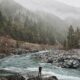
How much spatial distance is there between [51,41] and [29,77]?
14482 cm

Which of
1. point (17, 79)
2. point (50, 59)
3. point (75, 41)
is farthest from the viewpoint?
point (75, 41)

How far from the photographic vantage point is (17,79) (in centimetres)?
3297

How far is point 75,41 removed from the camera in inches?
4045

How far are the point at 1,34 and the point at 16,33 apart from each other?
50.1ft

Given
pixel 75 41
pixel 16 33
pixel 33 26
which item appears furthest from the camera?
pixel 33 26

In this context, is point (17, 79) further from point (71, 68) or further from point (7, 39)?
point (7, 39)

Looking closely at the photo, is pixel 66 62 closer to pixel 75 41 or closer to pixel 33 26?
pixel 75 41

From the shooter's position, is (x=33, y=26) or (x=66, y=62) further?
(x=33, y=26)

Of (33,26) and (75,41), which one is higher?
(33,26)

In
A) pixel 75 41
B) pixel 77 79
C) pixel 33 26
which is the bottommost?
pixel 77 79

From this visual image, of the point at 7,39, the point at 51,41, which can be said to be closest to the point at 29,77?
the point at 7,39

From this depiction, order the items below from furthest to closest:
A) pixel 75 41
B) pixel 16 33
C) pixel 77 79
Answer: pixel 16 33 → pixel 75 41 → pixel 77 79

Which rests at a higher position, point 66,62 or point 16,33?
point 16,33

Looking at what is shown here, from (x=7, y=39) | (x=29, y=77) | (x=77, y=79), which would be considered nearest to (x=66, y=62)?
(x=77, y=79)
